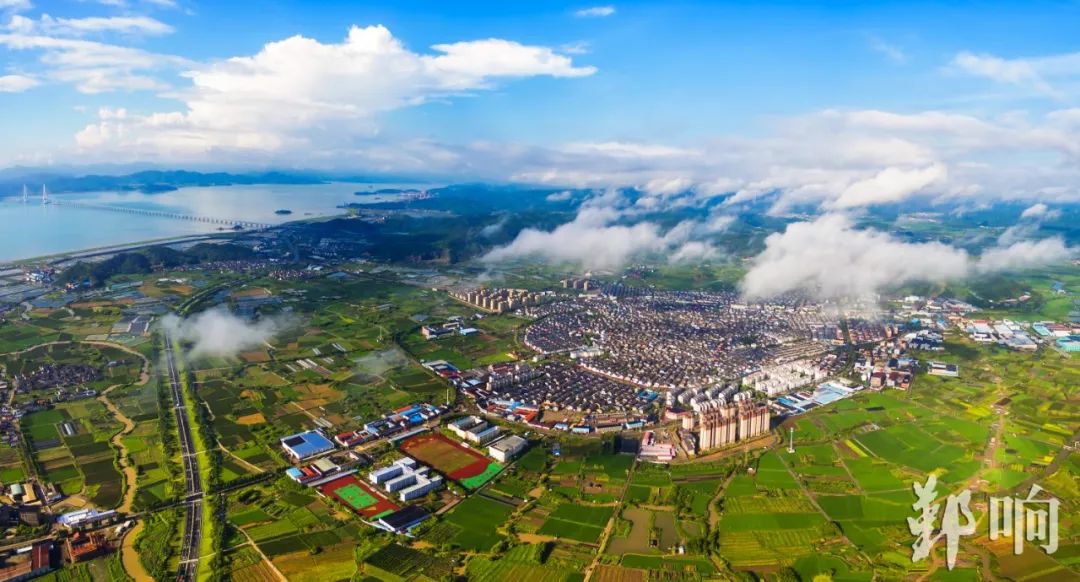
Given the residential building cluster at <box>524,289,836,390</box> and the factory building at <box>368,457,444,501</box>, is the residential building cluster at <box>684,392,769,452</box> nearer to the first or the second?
the residential building cluster at <box>524,289,836,390</box>

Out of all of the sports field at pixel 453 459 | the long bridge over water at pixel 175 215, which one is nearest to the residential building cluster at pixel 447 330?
the sports field at pixel 453 459

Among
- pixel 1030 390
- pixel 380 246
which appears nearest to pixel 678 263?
pixel 380 246

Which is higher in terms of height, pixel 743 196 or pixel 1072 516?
pixel 743 196

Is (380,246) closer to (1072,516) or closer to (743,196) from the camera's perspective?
(1072,516)

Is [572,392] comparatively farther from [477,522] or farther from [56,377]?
[56,377]

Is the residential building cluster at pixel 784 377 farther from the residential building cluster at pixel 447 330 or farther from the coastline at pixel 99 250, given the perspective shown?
the coastline at pixel 99 250

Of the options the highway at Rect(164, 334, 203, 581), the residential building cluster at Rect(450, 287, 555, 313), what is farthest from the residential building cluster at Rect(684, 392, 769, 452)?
the residential building cluster at Rect(450, 287, 555, 313)
